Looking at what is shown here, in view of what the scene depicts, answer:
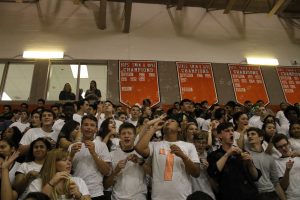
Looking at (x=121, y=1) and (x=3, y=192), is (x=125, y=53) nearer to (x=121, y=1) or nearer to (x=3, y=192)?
(x=121, y=1)

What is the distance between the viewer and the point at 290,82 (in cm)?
902

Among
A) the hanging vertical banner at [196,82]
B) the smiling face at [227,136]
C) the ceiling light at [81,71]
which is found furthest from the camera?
the ceiling light at [81,71]

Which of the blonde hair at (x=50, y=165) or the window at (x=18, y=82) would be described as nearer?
the blonde hair at (x=50, y=165)

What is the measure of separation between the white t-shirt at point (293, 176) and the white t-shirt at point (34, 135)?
8.46 feet

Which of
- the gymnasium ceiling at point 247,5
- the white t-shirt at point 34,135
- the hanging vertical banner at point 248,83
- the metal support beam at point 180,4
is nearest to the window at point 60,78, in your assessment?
the gymnasium ceiling at point 247,5

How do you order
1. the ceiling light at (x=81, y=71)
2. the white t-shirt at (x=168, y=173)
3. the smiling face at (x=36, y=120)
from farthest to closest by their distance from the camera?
the ceiling light at (x=81, y=71) → the smiling face at (x=36, y=120) → the white t-shirt at (x=168, y=173)

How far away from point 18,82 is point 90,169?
22.2 ft

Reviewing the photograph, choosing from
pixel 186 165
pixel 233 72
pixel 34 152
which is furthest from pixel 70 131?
pixel 233 72

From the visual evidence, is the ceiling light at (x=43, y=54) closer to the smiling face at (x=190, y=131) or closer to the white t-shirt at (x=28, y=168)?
the smiling face at (x=190, y=131)

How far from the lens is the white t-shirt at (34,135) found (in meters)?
3.52

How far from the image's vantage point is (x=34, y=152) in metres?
2.85

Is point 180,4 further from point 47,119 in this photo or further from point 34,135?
point 34,135

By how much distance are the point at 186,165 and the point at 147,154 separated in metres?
0.37

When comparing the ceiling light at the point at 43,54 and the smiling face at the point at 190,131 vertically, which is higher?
the ceiling light at the point at 43,54
